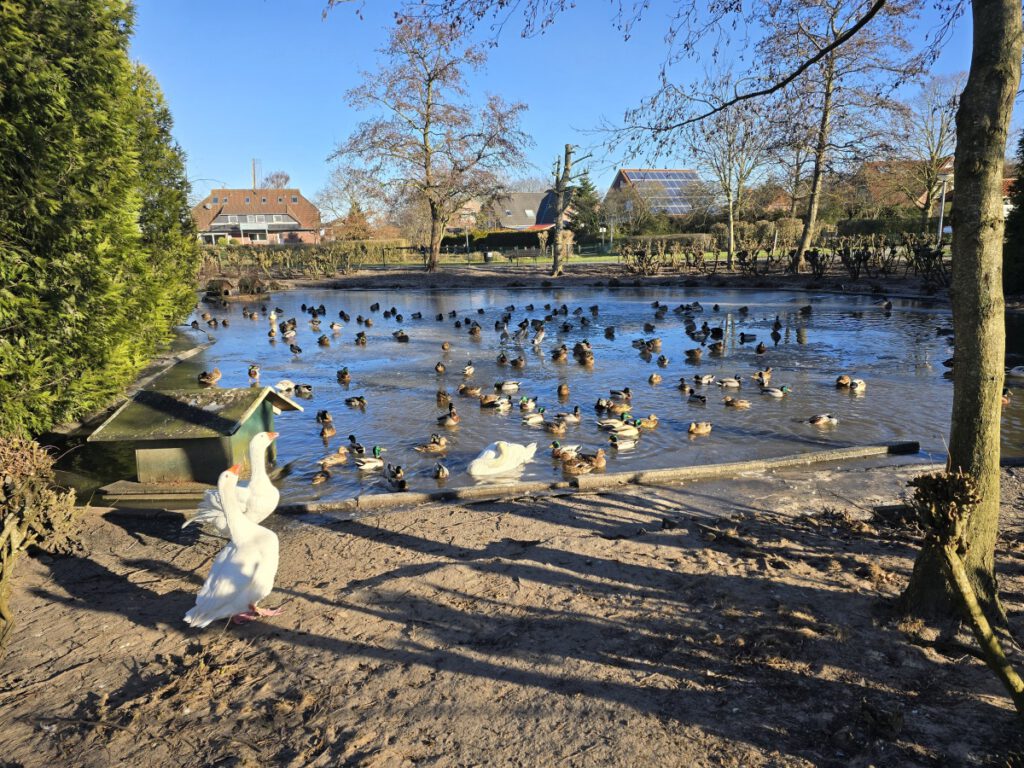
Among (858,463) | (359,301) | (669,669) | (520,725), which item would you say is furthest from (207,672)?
(359,301)

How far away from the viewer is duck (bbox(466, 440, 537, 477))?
9133 mm

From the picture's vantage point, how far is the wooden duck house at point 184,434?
8148 mm

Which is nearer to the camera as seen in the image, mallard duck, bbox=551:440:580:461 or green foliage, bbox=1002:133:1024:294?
mallard duck, bbox=551:440:580:461

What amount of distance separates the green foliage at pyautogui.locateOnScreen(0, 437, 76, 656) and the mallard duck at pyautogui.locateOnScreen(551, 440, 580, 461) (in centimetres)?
597

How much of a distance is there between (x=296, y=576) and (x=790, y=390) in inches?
446

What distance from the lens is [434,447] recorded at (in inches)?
405

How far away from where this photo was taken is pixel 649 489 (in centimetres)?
786

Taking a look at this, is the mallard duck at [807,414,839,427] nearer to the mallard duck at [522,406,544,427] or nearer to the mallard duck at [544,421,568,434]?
the mallard duck at [544,421,568,434]

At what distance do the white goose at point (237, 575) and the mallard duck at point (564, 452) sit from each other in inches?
203

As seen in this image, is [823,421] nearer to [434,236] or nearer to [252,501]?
[252,501]

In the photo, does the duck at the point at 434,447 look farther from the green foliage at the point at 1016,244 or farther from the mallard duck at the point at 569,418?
the green foliage at the point at 1016,244

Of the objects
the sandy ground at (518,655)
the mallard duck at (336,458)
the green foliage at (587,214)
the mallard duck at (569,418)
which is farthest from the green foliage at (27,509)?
the green foliage at (587,214)

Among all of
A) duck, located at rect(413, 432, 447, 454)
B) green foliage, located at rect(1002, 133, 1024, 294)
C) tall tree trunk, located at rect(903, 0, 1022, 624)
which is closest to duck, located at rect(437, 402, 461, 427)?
duck, located at rect(413, 432, 447, 454)

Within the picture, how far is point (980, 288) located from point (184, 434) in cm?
812
